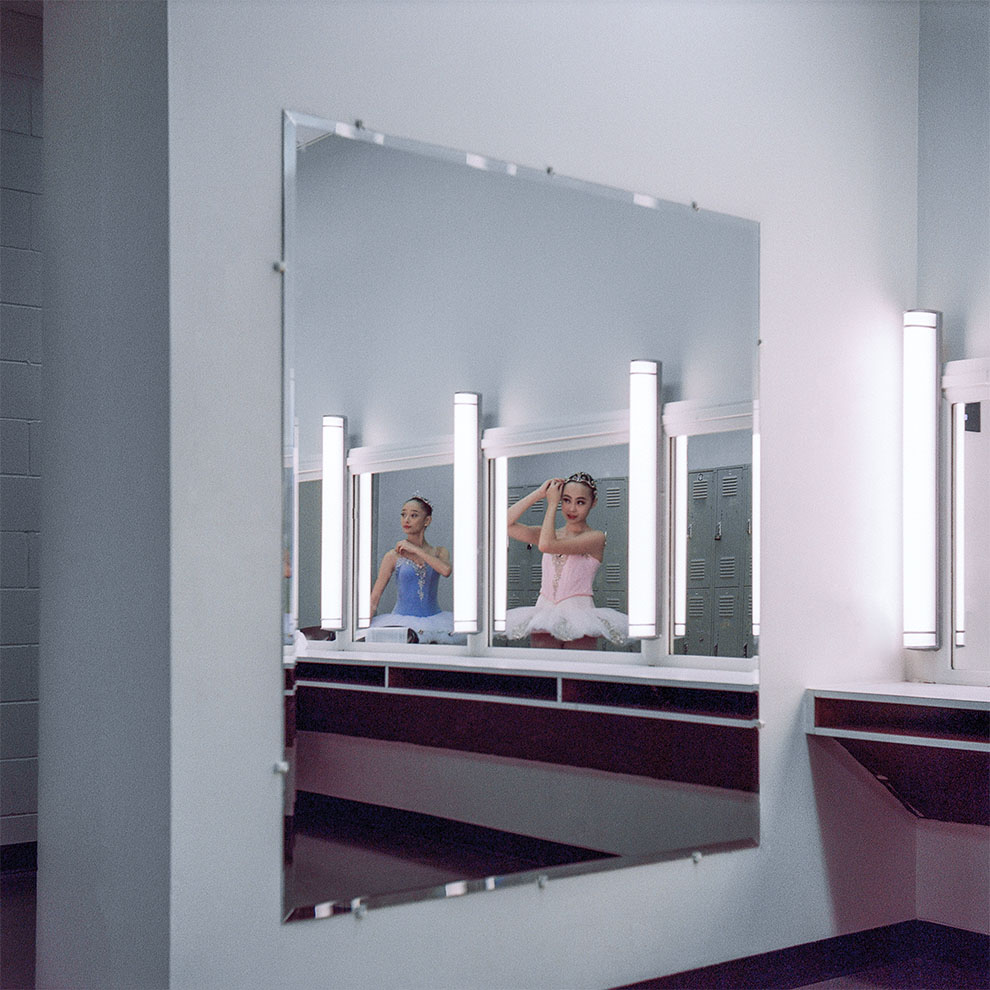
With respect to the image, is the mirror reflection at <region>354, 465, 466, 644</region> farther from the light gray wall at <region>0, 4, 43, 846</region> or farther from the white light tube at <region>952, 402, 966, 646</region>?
the light gray wall at <region>0, 4, 43, 846</region>

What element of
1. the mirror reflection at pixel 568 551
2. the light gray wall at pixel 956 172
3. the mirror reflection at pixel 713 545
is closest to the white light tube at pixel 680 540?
the mirror reflection at pixel 713 545

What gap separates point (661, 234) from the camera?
310 cm

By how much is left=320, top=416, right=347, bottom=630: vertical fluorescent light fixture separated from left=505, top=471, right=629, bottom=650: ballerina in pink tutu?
458 mm

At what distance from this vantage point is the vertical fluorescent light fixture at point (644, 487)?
118 inches

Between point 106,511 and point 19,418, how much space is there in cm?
225

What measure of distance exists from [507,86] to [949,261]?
1503 mm

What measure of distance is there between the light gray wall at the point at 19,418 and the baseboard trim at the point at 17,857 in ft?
0.07

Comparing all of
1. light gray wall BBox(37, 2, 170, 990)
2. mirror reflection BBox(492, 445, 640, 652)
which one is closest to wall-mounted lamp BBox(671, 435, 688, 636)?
mirror reflection BBox(492, 445, 640, 652)

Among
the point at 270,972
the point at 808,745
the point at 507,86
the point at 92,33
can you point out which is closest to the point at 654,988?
the point at 808,745

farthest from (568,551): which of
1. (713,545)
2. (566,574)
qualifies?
(713,545)

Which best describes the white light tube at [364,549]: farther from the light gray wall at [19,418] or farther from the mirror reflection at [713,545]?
the light gray wall at [19,418]

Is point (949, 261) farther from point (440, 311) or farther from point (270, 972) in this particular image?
point (270, 972)

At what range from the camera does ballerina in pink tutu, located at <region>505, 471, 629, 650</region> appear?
9.36 feet

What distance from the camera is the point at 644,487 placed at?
9.96 feet
